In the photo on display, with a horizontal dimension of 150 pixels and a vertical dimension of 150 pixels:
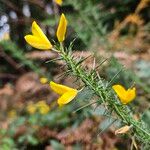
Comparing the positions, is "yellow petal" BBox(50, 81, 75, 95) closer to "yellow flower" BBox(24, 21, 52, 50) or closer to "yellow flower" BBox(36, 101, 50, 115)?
"yellow flower" BBox(24, 21, 52, 50)

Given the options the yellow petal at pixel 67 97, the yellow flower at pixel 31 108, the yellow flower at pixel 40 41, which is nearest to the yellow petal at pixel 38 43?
the yellow flower at pixel 40 41

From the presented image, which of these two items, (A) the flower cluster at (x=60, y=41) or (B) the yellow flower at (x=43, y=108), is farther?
(B) the yellow flower at (x=43, y=108)

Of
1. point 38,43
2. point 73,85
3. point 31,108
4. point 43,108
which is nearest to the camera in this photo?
point 38,43

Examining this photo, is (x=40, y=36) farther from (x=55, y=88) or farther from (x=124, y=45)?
(x=124, y=45)

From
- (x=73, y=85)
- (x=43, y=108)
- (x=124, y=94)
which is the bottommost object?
(x=43, y=108)

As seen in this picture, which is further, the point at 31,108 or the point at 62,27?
the point at 31,108

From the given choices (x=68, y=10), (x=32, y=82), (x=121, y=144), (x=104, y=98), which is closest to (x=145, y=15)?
(x=68, y=10)

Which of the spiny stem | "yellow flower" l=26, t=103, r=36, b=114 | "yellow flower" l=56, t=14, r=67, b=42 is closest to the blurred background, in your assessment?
"yellow flower" l=26, t=103, r=36, b=114

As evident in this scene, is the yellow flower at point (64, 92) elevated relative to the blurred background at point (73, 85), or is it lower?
elevated

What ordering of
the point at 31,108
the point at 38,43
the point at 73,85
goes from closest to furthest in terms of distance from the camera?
the point at 38,43 → the point at 73,85 → the point at 31,108

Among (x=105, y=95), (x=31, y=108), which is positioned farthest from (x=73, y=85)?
(x=31, y=108)

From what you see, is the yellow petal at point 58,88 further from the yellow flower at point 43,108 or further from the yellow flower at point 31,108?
the yellow flower at point 31,108

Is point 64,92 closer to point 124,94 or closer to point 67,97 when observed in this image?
point 67,97
